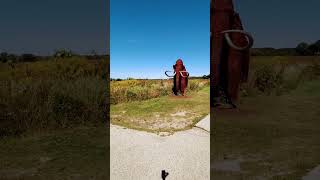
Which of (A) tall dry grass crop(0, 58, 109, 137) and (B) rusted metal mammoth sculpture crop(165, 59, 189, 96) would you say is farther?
(B) rusted metal mammoth sculpture crop(165, 59, 189, 96)

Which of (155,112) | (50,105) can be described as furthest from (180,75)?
(50,105)

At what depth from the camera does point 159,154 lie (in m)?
6.31

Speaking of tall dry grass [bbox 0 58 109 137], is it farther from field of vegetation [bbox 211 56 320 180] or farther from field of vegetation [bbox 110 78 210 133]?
field of vegetation [bbox 211 56 320 180]

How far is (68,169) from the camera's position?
568cm

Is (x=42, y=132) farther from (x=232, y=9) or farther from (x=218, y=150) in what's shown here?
(x=232, y=9)

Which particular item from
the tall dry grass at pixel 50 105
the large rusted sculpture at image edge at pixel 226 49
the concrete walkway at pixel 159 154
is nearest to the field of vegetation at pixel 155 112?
the tall dry grass at pixel 50 105

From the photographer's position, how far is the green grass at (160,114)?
9141 mm

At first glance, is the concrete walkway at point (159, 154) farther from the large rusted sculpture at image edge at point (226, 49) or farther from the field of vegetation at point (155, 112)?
the large rusted sculpture at image edge at point (226, 49)

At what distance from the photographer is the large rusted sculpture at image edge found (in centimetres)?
763

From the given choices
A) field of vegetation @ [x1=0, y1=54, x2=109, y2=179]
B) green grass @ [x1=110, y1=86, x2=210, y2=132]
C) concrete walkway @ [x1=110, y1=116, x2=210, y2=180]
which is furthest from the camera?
green grass @ [x1=110, y1=86, x2=210, y2=132]

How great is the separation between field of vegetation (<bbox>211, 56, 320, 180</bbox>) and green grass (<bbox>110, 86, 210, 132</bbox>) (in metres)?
0.98

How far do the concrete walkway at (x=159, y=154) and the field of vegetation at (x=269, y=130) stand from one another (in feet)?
0.67

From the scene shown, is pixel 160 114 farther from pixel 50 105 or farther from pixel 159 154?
pixel 159 154

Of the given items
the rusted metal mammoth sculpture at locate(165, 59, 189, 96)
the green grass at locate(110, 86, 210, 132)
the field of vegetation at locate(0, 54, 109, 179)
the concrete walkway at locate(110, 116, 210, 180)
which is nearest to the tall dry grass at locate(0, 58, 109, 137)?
the field of vegetation at locate(0, 54, 109, 179)
